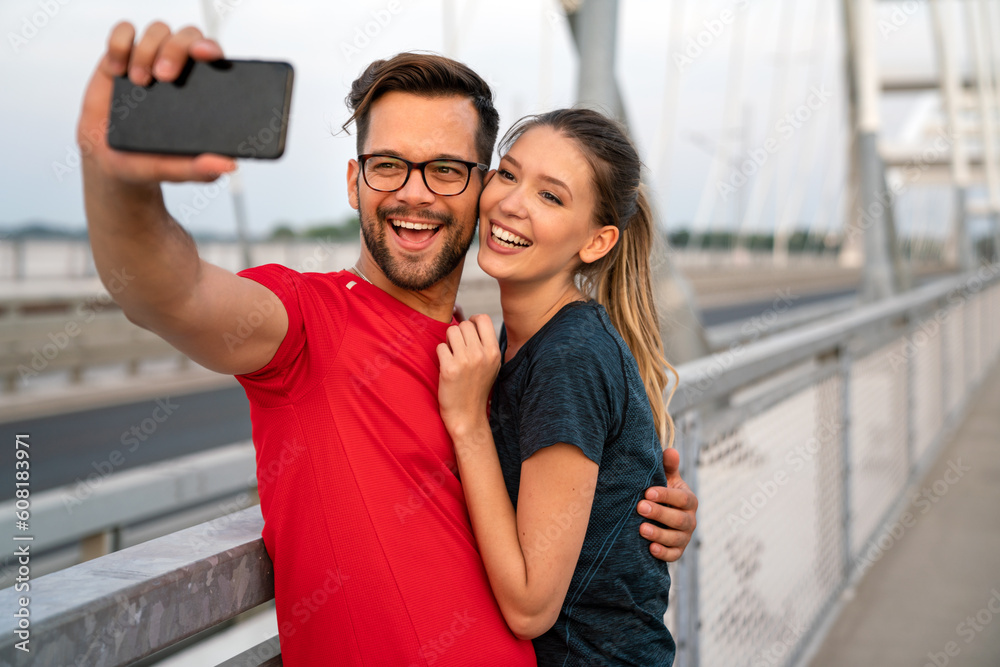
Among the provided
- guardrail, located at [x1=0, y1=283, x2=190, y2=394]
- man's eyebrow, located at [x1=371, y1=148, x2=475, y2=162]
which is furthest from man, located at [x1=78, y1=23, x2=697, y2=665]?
guardrail, located at [x1=0, y1=283, x2=190, y2=394]

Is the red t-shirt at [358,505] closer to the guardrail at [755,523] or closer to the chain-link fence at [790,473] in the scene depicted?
the guardrail at [755,523]

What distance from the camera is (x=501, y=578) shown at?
148cm

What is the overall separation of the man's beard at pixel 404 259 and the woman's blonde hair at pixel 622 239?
0.32 meters

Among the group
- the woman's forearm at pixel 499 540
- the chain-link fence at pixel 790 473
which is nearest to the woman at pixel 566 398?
the woman's forearm at pixel 499 540

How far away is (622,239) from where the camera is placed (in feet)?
6.68

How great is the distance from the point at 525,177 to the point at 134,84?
990mm

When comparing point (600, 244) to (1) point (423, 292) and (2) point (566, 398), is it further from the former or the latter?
(2) point (566, 398)

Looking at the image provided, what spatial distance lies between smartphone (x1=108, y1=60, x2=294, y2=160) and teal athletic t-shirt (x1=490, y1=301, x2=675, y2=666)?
0.77m

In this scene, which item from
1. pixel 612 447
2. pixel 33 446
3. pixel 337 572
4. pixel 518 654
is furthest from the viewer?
pixel 33 446

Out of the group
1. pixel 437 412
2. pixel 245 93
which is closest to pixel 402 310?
pixel 437 412

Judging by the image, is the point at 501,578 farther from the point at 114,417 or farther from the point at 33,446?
the point at 114,417

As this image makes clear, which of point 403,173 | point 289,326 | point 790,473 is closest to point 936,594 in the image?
point 790,473

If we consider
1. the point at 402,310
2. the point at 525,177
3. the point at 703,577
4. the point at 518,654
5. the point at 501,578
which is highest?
the point at 525,177

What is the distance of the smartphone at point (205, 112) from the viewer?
94cm
